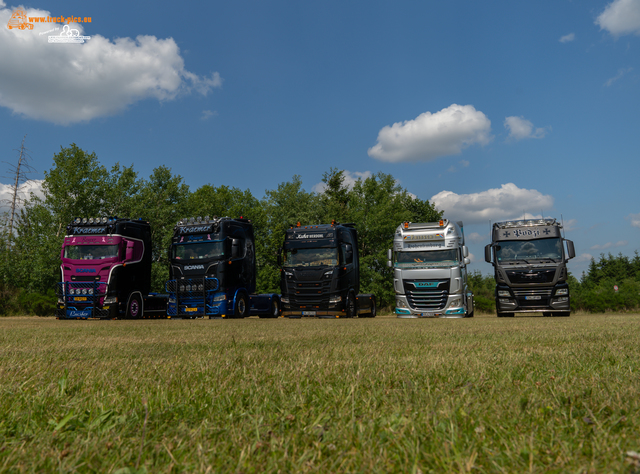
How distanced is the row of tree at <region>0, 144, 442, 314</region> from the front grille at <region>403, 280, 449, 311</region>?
65.4 ft

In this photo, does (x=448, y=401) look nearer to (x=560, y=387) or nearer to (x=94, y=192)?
(x=560, y=387)

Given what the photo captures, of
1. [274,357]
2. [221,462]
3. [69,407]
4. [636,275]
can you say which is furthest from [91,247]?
[636,275]

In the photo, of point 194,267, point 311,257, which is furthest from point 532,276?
point 194,267

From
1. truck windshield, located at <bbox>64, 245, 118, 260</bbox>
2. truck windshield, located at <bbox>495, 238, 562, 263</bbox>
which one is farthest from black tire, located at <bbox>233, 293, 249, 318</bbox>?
truck windshield, located at <bbox>495, 238, 562, 263</bbox>

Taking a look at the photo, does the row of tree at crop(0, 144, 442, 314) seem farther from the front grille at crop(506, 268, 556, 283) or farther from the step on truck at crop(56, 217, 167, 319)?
the front grille at crop(506, 268, 556, 283)

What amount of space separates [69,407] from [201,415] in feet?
2.48

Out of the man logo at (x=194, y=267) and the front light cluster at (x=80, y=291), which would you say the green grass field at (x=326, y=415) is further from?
the front light cluster at (x=80, y=291)

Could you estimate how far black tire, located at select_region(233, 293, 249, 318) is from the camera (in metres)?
18.8

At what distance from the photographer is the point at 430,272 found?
1808 cm

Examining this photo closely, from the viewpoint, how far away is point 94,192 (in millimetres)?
37062

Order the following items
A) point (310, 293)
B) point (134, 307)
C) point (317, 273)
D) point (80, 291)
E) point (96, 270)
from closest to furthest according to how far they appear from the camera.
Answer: point (317, 273)
point (310, 293)
point (96, 270)
point (80, 291)
point (134, 307)

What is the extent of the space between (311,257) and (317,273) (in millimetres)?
754

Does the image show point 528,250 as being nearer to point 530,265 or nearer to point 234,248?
point 530,265

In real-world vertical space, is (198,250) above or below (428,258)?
above
